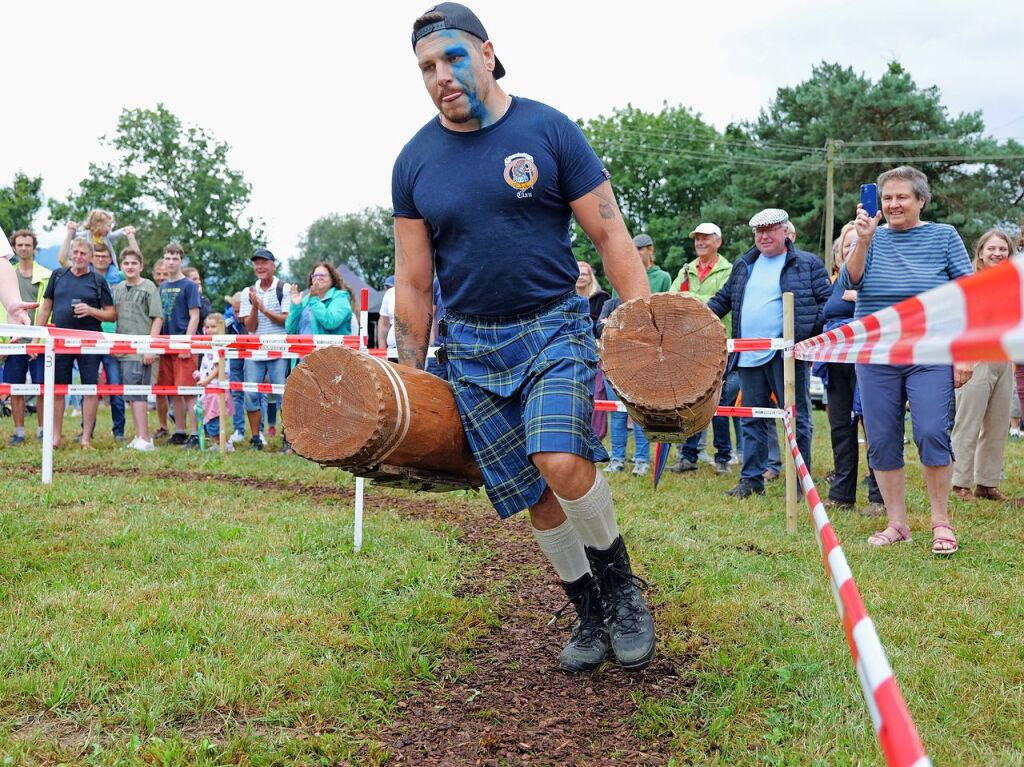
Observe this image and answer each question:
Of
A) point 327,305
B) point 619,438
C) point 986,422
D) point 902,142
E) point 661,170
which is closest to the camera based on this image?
point 986,422

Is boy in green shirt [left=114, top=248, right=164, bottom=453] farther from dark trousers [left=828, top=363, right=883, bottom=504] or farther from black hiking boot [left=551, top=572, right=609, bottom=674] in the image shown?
black hiking boot [left=551, top=572, right=609, bottom=674]

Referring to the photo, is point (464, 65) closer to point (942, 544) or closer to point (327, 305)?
point (942, 544)

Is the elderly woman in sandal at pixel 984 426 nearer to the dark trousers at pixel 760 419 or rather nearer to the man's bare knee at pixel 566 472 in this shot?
the dark trousers at pixel 760 419

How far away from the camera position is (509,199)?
10.2 feet

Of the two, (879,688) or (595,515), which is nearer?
(879,688)

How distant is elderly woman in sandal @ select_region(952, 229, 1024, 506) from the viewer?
22.2 feet

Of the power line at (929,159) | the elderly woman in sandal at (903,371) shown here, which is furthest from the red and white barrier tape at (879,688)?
the power line at (929,159)

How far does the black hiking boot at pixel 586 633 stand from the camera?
10.9 feet

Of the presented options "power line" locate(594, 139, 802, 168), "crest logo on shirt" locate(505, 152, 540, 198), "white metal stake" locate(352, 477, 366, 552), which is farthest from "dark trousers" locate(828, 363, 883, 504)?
"power line" locate(594, 139, 802, 168)

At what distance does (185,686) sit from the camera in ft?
9.82

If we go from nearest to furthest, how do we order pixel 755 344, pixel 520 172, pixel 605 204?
1. pixel 520 172
2. pixel 605 204
3. pixel 755 344

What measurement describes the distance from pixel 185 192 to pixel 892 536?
49.6 meters

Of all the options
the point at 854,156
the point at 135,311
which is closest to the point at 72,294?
the point at 135,311

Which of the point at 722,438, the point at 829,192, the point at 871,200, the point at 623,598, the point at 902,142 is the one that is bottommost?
the point at 623,598
